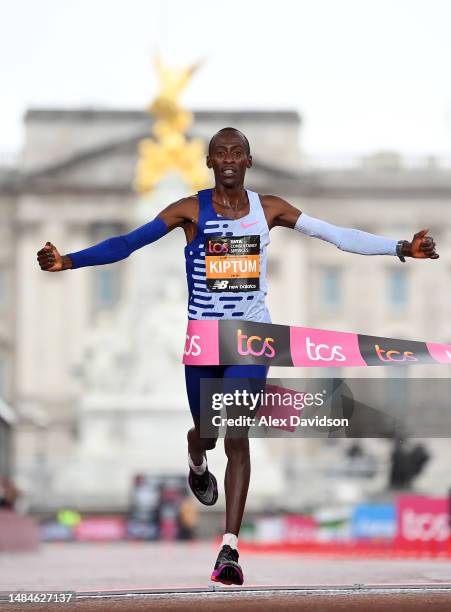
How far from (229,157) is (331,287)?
262 feet

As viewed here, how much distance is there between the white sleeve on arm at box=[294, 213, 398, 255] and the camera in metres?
7.45

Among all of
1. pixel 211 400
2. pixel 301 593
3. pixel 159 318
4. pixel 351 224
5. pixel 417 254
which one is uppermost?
pixel 351 224

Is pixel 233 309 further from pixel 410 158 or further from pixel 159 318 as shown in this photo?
pixel 410 158

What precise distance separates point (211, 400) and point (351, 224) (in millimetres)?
79190

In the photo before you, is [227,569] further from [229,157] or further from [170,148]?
[170,148]

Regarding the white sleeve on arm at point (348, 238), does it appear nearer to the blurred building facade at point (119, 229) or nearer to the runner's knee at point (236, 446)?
the runner's knee at point (236, 446)

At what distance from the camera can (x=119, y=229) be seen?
84.2 m

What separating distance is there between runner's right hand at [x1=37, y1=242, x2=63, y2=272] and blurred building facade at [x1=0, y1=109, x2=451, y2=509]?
2853 inches

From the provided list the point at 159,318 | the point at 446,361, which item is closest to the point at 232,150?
the point at 446,361

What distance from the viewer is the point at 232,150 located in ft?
23.9

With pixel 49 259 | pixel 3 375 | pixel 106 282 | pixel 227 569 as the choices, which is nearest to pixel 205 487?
pixel 227 569

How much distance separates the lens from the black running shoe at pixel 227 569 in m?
7.09

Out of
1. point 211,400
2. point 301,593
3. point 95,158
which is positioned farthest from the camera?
point 95,158

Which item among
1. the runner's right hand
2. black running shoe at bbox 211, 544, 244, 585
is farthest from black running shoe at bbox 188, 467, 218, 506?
the runner's right hand
